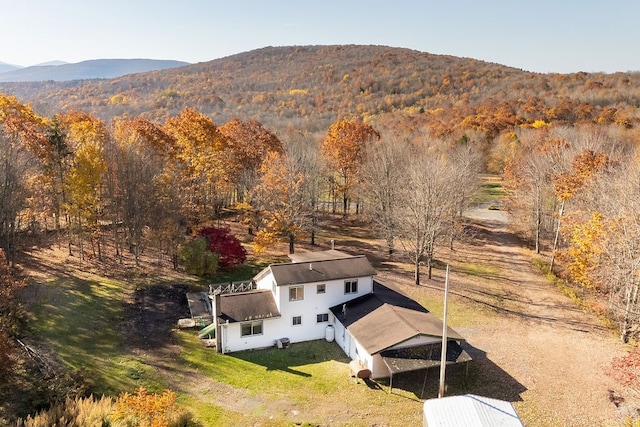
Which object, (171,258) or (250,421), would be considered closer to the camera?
(250,421)

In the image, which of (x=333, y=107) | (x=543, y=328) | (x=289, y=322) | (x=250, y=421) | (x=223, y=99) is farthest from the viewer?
(x=223, y=99)

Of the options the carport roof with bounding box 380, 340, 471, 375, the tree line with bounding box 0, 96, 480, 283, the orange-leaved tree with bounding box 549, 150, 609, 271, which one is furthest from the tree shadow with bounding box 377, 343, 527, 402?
the orange-leaved tree with bounding box 549, 150, 609, 271

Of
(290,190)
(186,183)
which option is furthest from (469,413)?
(186,183)

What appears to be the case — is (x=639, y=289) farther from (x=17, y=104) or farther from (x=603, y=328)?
(x=17, y=104)

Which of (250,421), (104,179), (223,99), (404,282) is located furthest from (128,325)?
(223,99)

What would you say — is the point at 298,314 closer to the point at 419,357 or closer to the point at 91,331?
the point at 419,357

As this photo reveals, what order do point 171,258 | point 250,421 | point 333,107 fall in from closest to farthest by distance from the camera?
point 250,421
point 171,258
point 333,107

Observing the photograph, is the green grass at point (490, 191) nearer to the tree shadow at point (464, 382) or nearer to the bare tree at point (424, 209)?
the bare tree at point (424, 209)
